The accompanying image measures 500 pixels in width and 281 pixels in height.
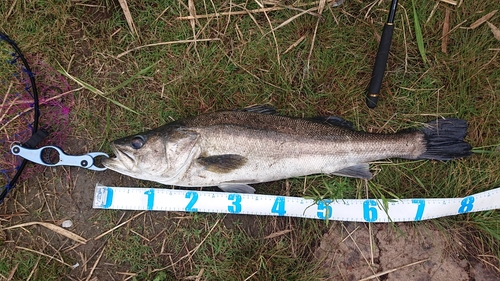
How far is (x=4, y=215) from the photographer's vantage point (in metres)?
3.54

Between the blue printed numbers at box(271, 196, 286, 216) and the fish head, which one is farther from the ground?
the fish head

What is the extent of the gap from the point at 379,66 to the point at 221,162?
201 centimetres

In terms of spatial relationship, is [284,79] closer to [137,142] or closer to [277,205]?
[277,205]

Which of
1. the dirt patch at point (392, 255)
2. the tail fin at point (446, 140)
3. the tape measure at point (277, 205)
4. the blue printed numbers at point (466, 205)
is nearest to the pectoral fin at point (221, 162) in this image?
the tape measure at point (277, 205)

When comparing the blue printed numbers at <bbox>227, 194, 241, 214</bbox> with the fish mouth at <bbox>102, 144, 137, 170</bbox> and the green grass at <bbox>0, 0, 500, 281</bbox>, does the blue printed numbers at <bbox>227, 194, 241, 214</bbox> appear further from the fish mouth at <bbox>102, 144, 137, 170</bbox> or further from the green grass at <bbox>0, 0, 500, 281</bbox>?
the fish mouth at <bbox>102, 144, 137, 170</bbox>

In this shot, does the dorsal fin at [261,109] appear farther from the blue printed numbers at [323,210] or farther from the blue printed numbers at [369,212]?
the blue printed numbers at [369,212]

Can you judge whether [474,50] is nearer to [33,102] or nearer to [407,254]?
[407,254]

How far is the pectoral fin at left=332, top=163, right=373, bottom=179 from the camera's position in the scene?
11.4ft

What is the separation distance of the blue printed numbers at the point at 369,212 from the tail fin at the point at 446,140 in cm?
74

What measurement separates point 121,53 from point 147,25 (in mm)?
437

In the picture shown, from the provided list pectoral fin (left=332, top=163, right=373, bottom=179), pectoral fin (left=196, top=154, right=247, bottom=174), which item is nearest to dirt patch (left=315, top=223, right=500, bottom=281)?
pectoral fin (left=332, top=163, right=373, bottom=179)

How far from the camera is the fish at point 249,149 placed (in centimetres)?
320

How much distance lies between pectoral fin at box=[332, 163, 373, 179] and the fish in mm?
11

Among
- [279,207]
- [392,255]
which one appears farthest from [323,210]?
[392,255]
